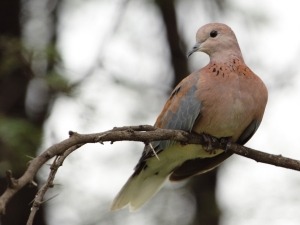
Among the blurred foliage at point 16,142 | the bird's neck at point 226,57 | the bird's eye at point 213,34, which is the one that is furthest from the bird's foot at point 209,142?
the blurred foliage at point 16,142

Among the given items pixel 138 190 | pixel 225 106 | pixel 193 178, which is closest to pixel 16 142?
pixel 138 190

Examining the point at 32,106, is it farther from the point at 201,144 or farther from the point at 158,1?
the point at 201,144

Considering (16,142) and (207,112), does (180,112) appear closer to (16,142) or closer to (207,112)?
(207,112)

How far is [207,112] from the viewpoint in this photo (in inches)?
199

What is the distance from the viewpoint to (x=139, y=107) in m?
7.66

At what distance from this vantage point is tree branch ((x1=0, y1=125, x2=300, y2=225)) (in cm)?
290

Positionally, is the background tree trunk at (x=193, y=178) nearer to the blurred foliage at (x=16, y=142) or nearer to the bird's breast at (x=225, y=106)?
the blurred foliage at (x=16, y=142)

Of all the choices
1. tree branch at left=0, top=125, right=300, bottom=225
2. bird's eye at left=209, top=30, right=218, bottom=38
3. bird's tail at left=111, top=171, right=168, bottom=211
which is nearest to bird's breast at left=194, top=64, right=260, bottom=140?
tree branch at left=0, top=125, right=300, bottom=225

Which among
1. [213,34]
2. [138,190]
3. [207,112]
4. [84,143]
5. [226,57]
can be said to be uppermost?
[213,34]

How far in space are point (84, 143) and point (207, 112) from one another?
1.76 metres

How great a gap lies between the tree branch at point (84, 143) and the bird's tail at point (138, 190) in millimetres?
927

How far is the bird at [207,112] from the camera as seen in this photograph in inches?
199

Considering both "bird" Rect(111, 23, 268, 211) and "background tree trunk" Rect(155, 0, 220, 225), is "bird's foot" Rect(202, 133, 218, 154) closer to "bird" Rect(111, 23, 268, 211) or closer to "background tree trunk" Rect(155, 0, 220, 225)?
"bird" Rect(111, 23, 268, 211)

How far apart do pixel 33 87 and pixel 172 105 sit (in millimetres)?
2088
